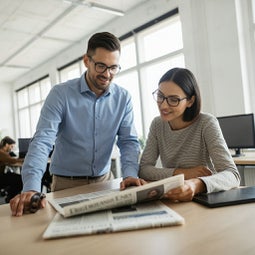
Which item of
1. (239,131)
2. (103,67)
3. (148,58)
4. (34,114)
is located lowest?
(239,131)

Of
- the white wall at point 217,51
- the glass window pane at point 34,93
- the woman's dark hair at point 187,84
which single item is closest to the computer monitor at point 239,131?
the white wall at point 217,51

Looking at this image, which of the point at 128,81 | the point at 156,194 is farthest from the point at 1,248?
the point at 128,81

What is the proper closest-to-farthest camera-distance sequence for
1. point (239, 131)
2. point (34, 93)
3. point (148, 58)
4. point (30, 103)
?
point (239, 131)
point (148, 58)
point (34, 93)
point (30, 103)

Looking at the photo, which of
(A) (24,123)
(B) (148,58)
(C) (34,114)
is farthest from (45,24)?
(A) (24,123)

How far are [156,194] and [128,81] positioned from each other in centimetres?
545

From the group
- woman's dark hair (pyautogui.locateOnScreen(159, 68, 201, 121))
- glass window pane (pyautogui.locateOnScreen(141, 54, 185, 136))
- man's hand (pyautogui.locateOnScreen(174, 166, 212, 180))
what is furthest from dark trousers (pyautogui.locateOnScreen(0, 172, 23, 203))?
man's hand (pyautogui.locateOnScreen(174, 166, 212, 180))

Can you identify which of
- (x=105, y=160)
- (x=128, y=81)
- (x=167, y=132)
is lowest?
(x=105, y=160)

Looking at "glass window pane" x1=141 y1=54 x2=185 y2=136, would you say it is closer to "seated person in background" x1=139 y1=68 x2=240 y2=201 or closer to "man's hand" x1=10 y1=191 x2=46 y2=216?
"seated person in background" x1=139 y1=68 x2=240 y2=201

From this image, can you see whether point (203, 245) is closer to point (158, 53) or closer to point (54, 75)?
point (158, 53)

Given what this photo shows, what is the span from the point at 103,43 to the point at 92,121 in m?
0.43

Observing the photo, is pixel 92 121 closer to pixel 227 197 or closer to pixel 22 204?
pixel 22 204

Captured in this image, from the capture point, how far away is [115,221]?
77 cm

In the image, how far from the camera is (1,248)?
676 mm

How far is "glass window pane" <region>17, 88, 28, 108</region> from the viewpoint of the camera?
1008cm
